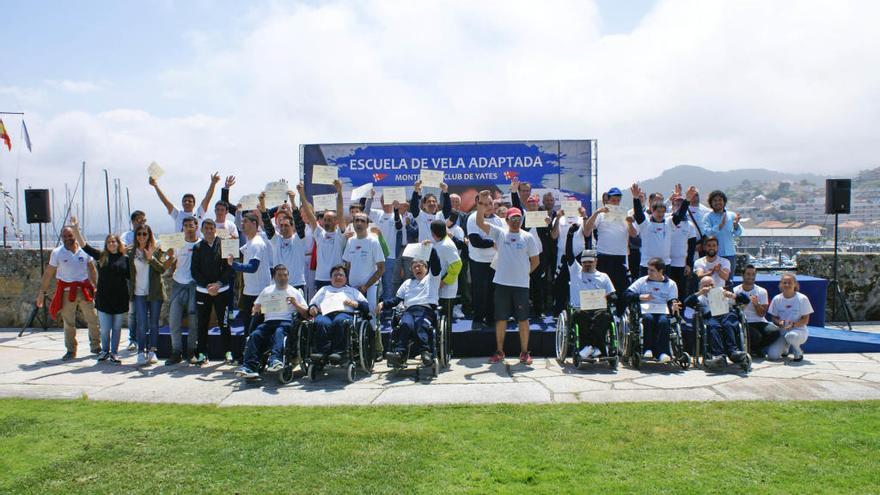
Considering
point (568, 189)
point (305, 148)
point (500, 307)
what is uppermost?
point (305, 148)

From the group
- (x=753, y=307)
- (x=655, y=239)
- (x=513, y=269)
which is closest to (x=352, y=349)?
(x=513, y=269)

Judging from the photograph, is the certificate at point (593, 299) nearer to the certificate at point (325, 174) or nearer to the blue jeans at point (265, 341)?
the blue jeans at point (265, 341)

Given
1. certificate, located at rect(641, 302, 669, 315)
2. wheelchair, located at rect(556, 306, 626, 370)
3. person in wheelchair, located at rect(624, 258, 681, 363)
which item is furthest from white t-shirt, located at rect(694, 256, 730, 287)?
wheelchair, located at rect(556, 306, 626, 370)

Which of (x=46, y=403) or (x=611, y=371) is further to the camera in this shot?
(x=611, y=371)

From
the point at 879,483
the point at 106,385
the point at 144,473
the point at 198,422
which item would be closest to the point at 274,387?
the point at 198,422

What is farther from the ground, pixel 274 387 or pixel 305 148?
pixel 305 148

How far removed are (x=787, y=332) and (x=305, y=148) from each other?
8622mm

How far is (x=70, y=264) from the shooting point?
815 centimetres

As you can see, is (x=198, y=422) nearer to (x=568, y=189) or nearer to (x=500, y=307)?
(x=500, y=307)

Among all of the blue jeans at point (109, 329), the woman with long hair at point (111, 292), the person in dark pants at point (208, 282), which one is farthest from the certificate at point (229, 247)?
the blue jeans at point (109, 329)

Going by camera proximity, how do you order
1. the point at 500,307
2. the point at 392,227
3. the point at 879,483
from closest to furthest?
the point at 879,483
the point at 500,307
the point at 392,227

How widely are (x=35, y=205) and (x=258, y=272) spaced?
18.1 ft

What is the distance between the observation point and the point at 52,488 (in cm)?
394

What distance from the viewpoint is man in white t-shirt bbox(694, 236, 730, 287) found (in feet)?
24.8
